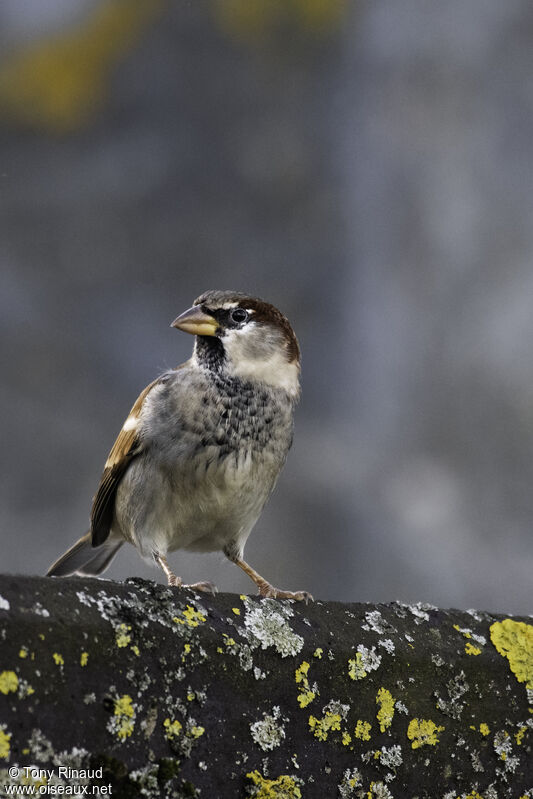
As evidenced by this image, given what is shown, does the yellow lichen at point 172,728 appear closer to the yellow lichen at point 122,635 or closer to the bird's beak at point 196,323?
the yellow lichen at point 122,635

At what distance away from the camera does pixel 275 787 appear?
50.4 inches

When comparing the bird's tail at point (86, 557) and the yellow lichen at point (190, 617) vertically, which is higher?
the bird's tail at point (86, 557)

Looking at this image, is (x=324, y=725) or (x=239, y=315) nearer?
(x=324, y=725)

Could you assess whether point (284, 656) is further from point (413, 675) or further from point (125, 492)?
point (125, 492)

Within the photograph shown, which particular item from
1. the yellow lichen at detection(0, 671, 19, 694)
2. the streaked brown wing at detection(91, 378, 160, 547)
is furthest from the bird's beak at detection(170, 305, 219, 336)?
the yellow lichen at detection(0, 671, 19, 694)

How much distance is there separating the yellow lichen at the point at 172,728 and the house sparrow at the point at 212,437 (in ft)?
3.95

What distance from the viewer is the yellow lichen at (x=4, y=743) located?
3.32ft

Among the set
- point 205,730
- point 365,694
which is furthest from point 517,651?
point 205,730

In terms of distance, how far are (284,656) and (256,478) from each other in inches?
48.8

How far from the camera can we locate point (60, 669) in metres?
1.10

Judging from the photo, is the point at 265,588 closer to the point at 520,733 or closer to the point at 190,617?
the point at 520,733

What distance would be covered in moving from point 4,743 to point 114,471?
180 cm

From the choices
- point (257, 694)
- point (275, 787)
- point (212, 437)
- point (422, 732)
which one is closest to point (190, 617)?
Answer: point (257, 694)

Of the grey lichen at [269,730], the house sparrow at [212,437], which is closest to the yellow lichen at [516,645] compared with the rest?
the grey lichen at [269,730]
